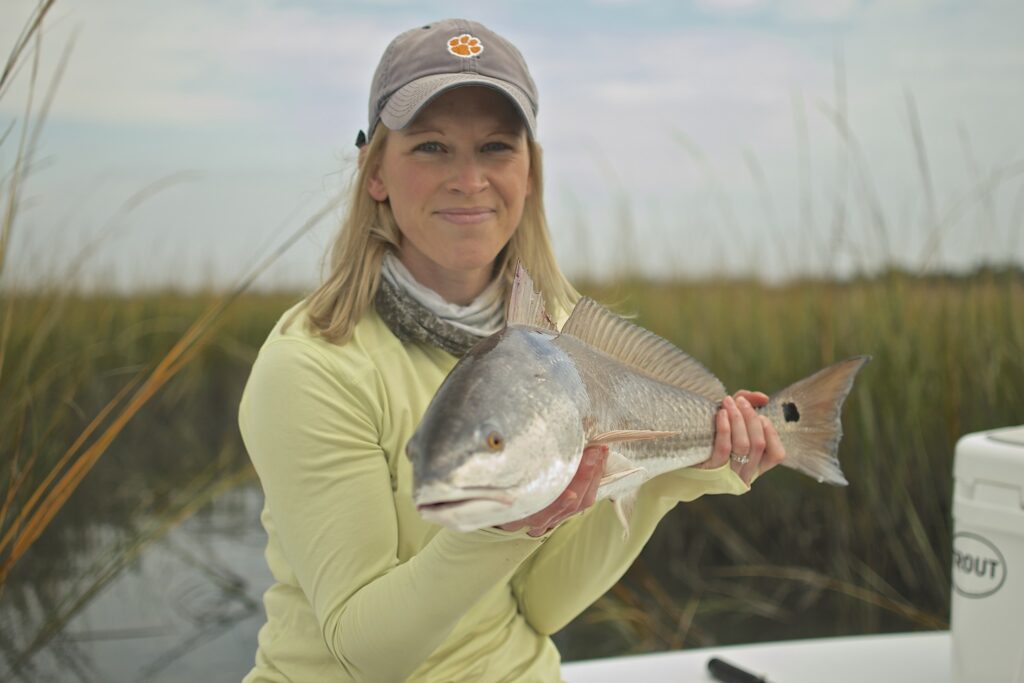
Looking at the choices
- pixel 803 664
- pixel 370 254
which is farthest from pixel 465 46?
pixel 803 664

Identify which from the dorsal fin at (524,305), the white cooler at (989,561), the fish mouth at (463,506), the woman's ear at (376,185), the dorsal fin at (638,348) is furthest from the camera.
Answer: the white cooler at (989,561)

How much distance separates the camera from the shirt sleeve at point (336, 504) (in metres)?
1.57

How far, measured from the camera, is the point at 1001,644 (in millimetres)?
2199

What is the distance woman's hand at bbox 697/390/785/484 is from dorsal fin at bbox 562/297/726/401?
0.04 meters

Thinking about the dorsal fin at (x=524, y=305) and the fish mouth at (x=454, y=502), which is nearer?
the fish mouth at (x=454, y=502)

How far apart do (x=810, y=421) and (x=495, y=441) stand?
0.93m

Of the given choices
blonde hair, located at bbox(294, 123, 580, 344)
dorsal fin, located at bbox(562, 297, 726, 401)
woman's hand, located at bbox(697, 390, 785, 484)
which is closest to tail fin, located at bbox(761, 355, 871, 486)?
woman's hand, located at bbox(697, 390, 785, 484)

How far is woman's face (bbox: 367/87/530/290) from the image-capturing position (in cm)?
174

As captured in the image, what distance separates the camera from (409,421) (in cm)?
179

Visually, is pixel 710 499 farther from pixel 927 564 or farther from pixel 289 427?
pixel 289 427

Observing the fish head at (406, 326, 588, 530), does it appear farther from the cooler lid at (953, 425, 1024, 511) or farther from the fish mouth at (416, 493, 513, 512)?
the cooler lid at (953, 425, 1024, 511)

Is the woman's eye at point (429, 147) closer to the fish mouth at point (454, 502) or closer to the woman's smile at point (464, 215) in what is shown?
the woman's smile at point (464, 215)

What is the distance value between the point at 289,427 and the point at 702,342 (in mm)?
3481

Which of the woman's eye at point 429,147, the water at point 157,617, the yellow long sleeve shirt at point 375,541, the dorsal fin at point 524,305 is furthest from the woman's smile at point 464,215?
the water at point 157,617
